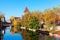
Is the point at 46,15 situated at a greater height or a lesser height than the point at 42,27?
greater

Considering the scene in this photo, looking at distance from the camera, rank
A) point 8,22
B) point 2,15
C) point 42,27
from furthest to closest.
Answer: point 8,22
point 2,15
point 42,27

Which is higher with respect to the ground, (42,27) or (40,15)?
(40,15)

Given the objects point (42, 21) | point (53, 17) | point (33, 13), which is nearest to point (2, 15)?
point (33, 13)

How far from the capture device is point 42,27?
25766 millimetres

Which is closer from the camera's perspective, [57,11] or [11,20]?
[57,11]

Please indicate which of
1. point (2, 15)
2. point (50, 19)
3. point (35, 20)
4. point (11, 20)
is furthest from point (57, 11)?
point (11, 20)

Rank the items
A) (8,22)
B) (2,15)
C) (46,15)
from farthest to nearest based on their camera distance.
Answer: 1. (8,22)
2. (2,15)
3. (46,15)

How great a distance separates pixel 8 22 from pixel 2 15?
714cm

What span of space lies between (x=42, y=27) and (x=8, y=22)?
11.6m

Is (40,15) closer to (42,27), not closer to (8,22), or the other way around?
(42,27)

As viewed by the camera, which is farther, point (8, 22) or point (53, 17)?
point (8, 22)

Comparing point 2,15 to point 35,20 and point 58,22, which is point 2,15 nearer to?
point 35,20

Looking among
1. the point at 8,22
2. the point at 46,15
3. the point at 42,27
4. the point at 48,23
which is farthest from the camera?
the point at 8,22

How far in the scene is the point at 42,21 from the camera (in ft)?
85.6
